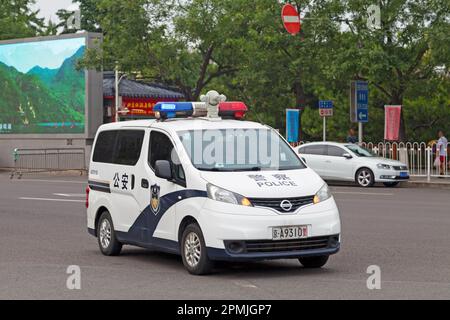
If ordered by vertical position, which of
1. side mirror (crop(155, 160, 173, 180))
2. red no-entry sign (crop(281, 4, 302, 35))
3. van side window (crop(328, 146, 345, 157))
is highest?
red no-entry sign (crop(281, 4, 302, 35))

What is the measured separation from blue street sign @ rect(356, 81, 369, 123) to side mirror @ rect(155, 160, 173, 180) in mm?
25046

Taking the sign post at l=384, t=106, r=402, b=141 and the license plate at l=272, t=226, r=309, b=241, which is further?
the sign post at l=384, t=106, r=402, b=141

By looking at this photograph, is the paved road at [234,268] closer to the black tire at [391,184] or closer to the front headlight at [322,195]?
the front headlight at [322,195]

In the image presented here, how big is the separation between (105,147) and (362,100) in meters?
23.7

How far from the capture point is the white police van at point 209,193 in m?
11.4

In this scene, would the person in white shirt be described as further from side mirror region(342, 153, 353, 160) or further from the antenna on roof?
the antenna on roof

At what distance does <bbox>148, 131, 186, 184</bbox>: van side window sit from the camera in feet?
40.4

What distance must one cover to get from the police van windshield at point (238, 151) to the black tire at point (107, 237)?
2000 mm

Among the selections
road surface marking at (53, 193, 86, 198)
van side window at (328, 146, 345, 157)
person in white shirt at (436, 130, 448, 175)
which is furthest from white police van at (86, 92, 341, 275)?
person in white shirt at (436, 130, 448, 175)

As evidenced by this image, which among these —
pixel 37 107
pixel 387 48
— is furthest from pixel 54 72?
pixel 387 48

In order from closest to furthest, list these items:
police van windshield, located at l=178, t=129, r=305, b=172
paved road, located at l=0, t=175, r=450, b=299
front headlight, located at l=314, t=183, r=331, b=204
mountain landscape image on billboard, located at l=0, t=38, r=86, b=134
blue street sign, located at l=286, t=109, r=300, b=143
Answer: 1. paved road, located at l=0, t=175, r=450, b=299
2. front headlight, located at l=314, t=183, r=331, b=204
3. police van windshield, located at l=178, t=129, r=305, b=172
4. blue street sign, located at l=286, t=109, r=300, b=143
5. mountain landscape image on billboard, located at l=0, t=38, r=86, b=134

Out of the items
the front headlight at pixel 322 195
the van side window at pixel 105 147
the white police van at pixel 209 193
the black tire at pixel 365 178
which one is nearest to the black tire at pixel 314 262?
the white police van at pixel 209 193

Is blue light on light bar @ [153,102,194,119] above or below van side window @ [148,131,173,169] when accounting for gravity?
above

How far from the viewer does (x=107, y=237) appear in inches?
553
